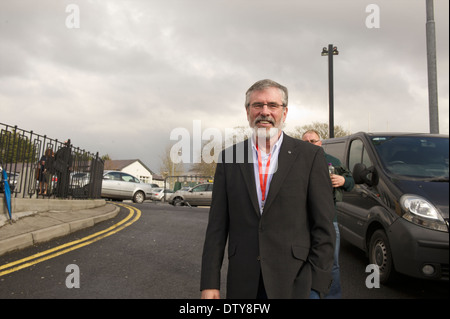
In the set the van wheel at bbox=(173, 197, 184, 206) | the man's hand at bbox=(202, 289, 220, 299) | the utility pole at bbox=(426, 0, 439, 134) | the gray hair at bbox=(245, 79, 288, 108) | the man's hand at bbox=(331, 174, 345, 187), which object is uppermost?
the utility pole at bbox=(426, 0, 439, 134)

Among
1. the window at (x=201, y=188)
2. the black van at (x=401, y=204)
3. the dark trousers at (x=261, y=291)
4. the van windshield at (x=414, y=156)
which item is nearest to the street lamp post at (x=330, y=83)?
the black van at (x=401, y=204)

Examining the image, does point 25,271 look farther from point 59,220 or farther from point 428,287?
point 428,287

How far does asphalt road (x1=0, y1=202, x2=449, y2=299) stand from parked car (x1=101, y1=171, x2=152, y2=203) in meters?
12.7

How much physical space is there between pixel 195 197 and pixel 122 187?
4206 millimetres

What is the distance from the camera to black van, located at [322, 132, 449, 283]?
2938mm

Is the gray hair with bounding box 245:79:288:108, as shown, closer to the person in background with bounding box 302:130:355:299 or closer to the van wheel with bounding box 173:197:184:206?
the person in background with bounding box 302:130:355:299

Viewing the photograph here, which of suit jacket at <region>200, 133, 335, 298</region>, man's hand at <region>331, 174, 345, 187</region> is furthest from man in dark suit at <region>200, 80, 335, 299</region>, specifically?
man's hand at <region>331, 174, 345, 187</region>

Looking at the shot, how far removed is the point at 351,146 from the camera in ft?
19.6

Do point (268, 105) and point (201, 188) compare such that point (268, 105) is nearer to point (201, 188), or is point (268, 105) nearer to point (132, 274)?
point (132, 274)

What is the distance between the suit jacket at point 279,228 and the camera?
1.82m

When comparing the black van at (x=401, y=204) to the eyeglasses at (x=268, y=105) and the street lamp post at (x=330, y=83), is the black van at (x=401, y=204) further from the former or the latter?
the street lamp post at (x=330, y=83)

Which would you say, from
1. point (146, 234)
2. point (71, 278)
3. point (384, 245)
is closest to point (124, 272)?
point (71, 278)

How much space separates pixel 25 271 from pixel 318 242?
181 inches
